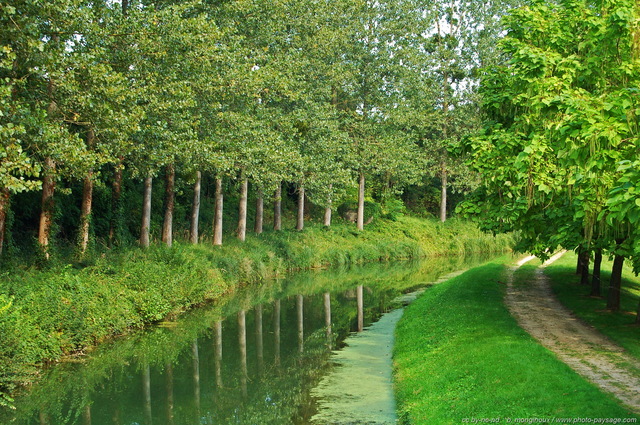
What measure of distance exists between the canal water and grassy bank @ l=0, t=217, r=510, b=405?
57 cm

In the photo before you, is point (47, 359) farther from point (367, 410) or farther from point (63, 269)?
point (367, 410)

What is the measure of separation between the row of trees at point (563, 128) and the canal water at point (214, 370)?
675cm

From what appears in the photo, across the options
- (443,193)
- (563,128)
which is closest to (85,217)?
(563,128)

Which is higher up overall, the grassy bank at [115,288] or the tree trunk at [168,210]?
the tree trunk at [168,210]

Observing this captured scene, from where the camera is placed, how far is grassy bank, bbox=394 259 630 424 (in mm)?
12133

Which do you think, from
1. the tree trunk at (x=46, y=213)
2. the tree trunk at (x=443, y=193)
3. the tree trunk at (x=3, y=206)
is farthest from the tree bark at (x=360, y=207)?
the tree trunk at (x=3, y=206)

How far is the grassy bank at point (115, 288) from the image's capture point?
53.1 ft

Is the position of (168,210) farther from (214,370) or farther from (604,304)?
(604,304)

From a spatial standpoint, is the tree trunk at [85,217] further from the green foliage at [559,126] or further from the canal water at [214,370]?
the green foliage at [559,126]

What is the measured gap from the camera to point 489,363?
15.1m

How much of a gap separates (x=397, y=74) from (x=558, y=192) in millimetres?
39533

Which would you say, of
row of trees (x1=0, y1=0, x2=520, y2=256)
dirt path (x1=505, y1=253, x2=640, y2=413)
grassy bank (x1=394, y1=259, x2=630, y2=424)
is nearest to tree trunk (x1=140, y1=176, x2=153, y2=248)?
row of trees (x1=0, y1=0, x2=520, y2=256)

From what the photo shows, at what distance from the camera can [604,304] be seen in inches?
953

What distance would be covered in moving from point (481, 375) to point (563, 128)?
235 inches
